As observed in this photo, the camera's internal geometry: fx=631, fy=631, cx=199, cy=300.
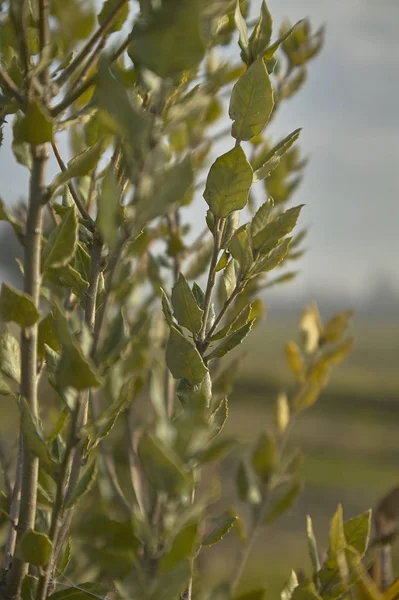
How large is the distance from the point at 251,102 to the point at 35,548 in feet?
0.61

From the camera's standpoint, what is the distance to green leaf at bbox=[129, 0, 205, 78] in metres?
0.18

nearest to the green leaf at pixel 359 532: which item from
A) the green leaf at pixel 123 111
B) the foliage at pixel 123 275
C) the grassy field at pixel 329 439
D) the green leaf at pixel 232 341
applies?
the foliage at pixel 123 275

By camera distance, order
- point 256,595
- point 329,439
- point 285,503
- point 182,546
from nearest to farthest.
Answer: point 182,546 → point 256,595 → point 285,503 → point 329,439

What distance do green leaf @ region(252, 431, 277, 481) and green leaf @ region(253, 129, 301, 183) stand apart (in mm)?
243

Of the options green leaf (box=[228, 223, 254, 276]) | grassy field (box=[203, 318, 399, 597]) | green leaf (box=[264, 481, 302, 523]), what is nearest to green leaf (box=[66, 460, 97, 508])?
green leaf (box=[228, 223, 254, 276])

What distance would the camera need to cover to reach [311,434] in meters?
5.62

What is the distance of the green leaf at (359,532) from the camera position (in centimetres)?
30

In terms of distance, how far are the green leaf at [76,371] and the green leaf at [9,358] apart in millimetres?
72

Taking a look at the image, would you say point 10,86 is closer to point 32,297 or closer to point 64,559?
point 32,297

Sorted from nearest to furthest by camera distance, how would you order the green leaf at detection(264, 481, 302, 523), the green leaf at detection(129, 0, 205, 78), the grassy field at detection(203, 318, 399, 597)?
the green leaf at detection(129, 0, 205, 78) < the green leaf at detection(264, 481, 302, 523) < the grassy field at detection(203, 318, 399, 597)

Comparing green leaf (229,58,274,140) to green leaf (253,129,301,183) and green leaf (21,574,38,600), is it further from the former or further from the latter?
green leaf (21,574,38,600)

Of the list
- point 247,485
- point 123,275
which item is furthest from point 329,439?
point 123,275

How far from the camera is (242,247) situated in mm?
279

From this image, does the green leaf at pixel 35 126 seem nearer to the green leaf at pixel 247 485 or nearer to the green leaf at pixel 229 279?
the green leaf at pixel 229 279
